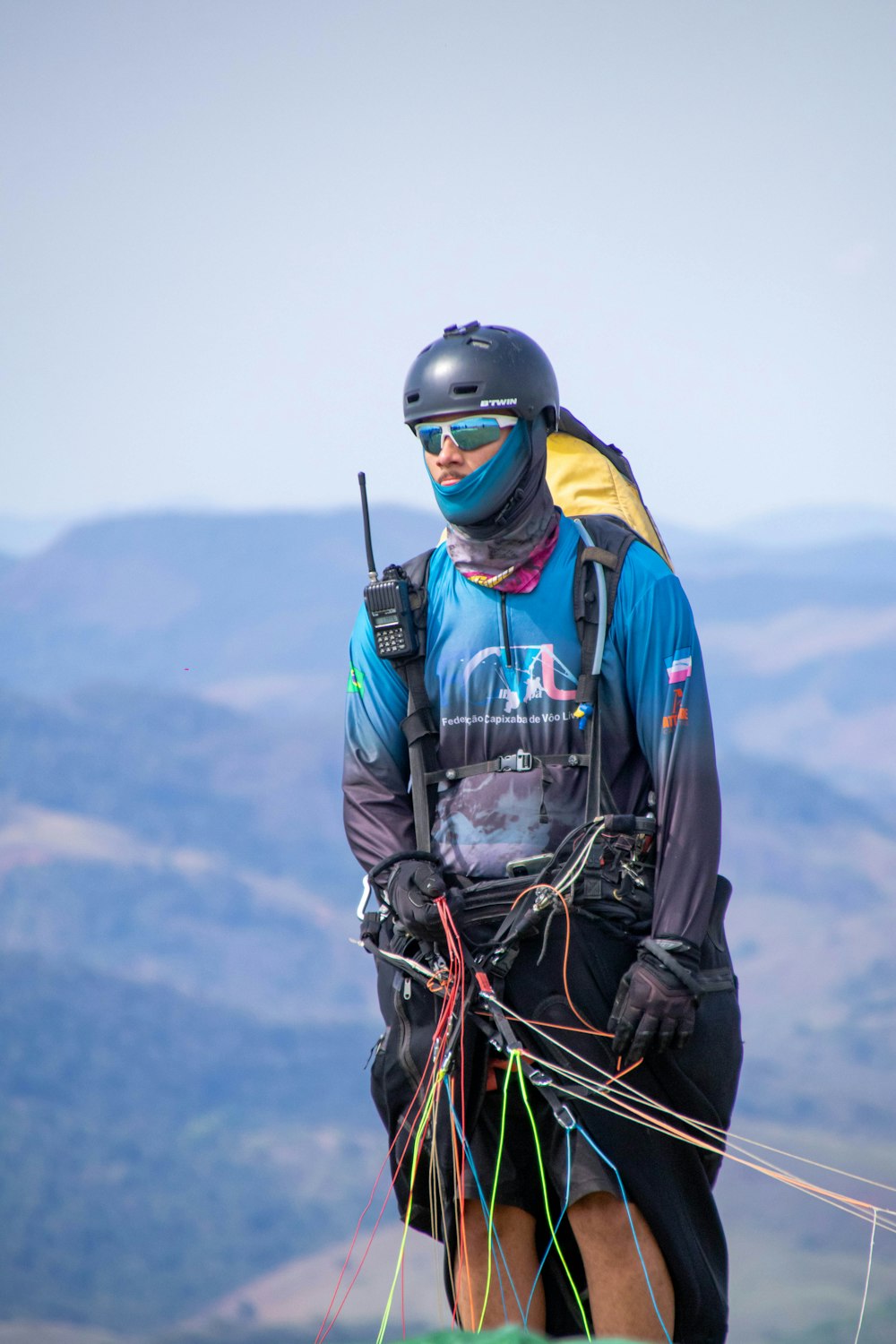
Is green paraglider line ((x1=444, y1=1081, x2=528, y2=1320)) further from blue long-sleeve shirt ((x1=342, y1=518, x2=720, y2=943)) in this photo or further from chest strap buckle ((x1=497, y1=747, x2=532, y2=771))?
chest strap buckle ((x1=497, y1=747, x2=532, y2=771))

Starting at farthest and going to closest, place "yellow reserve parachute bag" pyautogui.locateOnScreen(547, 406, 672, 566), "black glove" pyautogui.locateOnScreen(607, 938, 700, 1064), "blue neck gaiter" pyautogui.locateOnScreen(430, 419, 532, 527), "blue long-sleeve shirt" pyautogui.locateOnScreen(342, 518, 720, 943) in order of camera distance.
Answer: "yellow reserve parachute bag" pyautogui.locateOnScreen(547, 406, 672, 566), "blue neck gaiter" pyautogui.locateOnScreen(430, 419, 532, 527), "blue long-sleeve shirt" pyautogui.locateOnScreen(342, 518, 720, 943), "black glove" pyautogui.locateOnScreen(607, 938, 700, 1064)

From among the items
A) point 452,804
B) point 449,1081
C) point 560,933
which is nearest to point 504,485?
point 452,804

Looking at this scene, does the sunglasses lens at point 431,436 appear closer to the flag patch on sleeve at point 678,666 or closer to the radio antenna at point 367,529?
the radio antenna at point 367,529

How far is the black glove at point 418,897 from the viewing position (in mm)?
3203

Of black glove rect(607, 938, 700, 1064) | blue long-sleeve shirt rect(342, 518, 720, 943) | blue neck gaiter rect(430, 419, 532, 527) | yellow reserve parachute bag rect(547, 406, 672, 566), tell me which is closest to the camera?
black glove rect(607, 938, 700, 1064)

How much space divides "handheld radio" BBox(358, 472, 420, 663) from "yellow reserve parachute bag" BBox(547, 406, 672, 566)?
50 centimetres

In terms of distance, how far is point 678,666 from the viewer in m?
3.27

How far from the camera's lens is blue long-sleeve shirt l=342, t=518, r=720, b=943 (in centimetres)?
323

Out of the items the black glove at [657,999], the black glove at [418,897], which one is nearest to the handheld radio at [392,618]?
the black glove at [418,897]

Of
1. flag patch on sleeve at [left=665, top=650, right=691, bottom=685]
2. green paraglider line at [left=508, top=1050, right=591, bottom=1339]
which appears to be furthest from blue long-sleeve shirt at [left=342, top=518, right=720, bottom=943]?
green paraglider line at [left=508, top=1050, right=591, bottom=1339]

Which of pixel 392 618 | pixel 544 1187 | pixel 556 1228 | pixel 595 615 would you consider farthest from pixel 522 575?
pixel 556 1228

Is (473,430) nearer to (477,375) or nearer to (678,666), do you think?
(477,375)

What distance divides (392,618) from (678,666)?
0.60m

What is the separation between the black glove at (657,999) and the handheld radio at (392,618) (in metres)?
0.78
